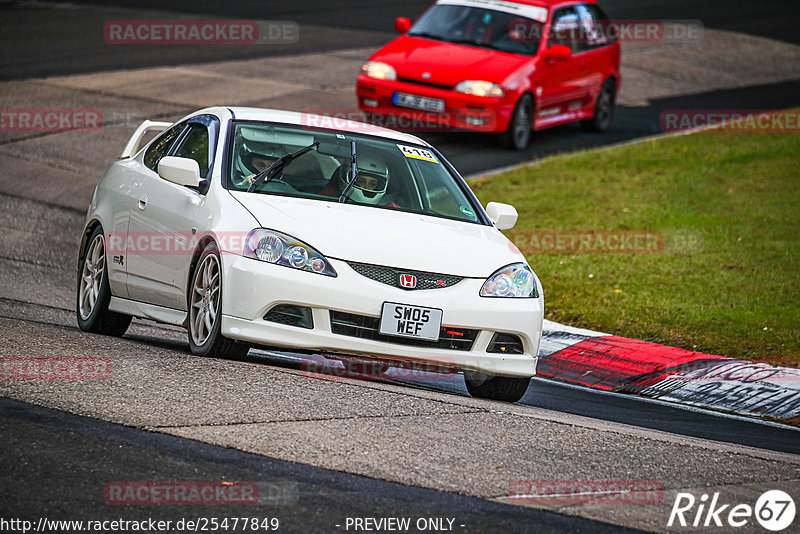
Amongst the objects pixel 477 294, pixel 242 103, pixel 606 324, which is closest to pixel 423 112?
pixel 242 103

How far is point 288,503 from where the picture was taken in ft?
16.5

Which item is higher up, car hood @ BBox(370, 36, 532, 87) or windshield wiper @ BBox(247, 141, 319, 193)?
windshield wiper @ BBox(247, 141, 319, 193)

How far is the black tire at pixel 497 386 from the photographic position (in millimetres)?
8062

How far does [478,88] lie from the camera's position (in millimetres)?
16656

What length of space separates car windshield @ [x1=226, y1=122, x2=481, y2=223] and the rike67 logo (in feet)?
10.6

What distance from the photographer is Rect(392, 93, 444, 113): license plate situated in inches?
656

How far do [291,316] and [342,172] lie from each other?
140 cm

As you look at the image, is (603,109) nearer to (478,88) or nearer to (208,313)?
(478,88)

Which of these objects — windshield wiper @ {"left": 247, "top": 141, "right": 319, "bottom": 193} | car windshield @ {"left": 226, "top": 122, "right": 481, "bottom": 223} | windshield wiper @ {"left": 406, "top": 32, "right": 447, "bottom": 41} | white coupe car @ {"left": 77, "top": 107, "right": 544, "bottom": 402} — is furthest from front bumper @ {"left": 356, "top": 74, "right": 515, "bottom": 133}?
windshield wiper @ {"left": 247, "top": 141, "right": 319, "bottom": 193}

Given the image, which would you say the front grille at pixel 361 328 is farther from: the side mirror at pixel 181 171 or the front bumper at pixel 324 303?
the side mirror at pixel 181 171

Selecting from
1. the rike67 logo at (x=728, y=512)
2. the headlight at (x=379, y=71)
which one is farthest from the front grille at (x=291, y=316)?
the headlight at (x=379, y=71)

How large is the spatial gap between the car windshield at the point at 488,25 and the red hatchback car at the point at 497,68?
1cm

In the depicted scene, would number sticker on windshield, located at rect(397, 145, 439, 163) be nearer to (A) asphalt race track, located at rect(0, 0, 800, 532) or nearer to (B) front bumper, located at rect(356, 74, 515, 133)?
(A) asphalt race track, located at rect(0, 0, 800, 532)

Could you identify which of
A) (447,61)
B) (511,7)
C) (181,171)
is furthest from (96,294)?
(511,7)
